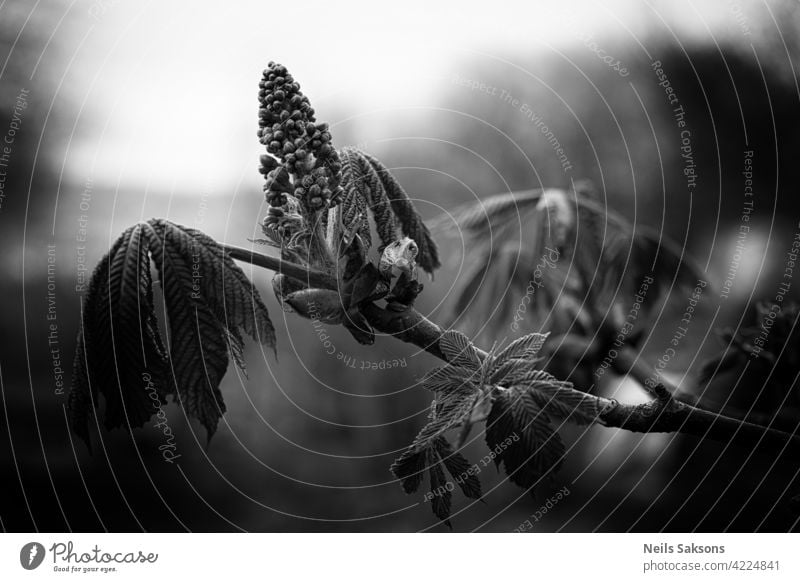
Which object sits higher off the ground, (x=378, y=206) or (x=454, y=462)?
(x=378, y=206)

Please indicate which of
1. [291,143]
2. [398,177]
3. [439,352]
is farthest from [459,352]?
[398,177]

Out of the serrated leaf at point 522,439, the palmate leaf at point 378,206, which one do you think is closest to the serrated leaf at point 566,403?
the serrated leaf at point 522,439

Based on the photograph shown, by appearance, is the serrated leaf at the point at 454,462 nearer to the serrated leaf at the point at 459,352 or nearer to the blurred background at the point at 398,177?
the serrated leaf at the point at 459,352

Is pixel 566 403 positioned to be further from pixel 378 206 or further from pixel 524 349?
pixel 378 206

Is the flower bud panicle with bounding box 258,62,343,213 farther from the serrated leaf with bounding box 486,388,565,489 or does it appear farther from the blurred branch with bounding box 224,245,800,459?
the serrated leaf with bounding box 486,388,565,489
